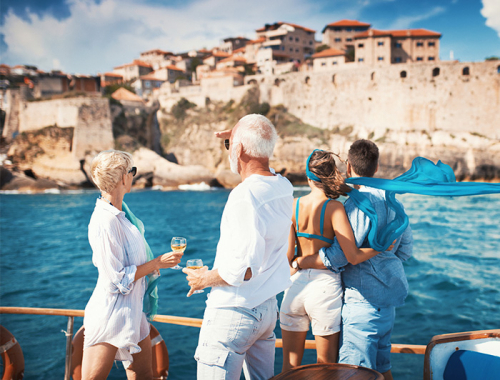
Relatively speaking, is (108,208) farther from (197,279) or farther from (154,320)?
(154,320)

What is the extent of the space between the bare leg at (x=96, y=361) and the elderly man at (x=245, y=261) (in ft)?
2.32

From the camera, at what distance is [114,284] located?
2.31 meters

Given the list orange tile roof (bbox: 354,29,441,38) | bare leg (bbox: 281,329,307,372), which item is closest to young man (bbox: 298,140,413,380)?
bare leg (bbox: 281,329,307,372)

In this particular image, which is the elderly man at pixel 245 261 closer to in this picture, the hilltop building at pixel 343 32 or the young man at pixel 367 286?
the young man at pixel 367 286

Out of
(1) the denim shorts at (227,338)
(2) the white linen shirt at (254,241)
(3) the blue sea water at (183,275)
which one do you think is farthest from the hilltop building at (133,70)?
(1) the denim shorts at (227,338)

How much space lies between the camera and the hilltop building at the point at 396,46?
40.8 m

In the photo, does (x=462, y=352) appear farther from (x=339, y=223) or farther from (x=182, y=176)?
(x=182, y=176)

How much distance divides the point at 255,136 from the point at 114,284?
120cm

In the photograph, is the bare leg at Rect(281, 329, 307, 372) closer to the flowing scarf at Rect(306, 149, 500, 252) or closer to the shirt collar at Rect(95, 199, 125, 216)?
the flowing scarf at Rect(306, 149, 500, 252)

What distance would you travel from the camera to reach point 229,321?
75.1 inches

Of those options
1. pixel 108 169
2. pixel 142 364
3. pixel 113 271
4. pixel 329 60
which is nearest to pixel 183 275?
pixel 142 364

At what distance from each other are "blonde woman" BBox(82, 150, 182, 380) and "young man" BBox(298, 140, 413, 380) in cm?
106

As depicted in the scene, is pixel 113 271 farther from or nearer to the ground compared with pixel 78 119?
nearer to the ground

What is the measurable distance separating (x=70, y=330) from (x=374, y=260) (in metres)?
2.30
